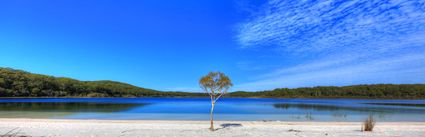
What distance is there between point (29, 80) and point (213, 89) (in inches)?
3994

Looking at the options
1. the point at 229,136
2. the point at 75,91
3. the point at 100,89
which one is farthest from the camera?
the point at 100,89

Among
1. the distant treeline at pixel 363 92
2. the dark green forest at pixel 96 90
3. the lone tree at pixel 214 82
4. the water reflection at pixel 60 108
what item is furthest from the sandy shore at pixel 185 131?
the distant treeline at pixel 363 92

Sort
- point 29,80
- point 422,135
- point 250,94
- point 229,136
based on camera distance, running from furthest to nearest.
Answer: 1. point 250,94
2. point 29,80
3. point 422,135
4. point 229,136

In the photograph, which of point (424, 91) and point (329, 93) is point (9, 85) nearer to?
point (329, 93)

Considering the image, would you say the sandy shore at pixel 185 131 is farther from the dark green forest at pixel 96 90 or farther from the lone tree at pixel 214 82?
the dark green forest at pixel 96 90

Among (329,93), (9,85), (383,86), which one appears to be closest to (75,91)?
(9,85)

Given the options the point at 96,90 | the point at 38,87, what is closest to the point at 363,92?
the point at 96,90

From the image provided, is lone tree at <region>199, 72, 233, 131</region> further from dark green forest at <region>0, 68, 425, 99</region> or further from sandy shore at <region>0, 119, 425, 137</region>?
dark green forest at <region>0, 68, 425, 99</region>

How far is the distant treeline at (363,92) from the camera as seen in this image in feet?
369

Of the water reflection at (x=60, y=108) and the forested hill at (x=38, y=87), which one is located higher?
the forested hill at (x=38, y=87)

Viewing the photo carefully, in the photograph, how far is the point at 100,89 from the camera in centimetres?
13400

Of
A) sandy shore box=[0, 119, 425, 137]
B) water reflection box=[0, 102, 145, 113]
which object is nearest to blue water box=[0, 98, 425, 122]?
water reflection box=[0, 102, 145, 113]

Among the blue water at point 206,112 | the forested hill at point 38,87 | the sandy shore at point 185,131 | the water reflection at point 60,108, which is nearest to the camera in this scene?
the sandy shore at point 185,131

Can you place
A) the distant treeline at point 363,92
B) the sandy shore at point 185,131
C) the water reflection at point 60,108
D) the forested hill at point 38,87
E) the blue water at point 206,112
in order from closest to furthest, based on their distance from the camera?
the sandy shore at point 185,131, the blue water at point 206,112, the water reflection at point 60,108, the forested hill at point 38,87, the distant treeline at point 363,92
